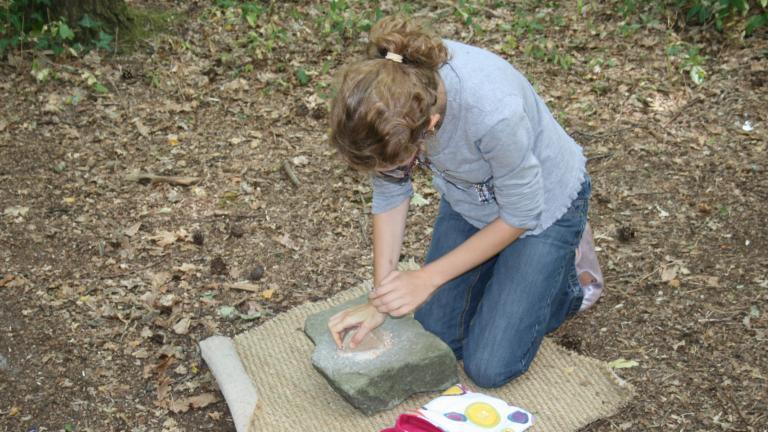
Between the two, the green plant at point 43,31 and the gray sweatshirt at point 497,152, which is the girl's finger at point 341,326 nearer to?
the gray sweatshirt at point 497,152

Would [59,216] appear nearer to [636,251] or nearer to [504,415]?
[504,415]

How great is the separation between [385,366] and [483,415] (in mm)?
375

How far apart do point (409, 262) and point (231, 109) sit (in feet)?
5.50

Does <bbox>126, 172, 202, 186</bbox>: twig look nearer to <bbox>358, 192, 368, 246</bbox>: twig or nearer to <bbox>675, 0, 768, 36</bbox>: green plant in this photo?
<bbox>358, 192, 368, 246</bbox>: twig

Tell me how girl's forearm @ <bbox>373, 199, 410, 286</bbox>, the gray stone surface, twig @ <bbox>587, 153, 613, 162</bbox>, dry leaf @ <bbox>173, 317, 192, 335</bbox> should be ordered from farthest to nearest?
1. twig @ <bbox>587, 153, 613, 162</bbox>
2. dry leaf @ <bbox>173, 317, 192, 335</bbox>
3. girl's forearm @ <bbox>373, 199, 410, 286</bbox>
4. the gray stone surface

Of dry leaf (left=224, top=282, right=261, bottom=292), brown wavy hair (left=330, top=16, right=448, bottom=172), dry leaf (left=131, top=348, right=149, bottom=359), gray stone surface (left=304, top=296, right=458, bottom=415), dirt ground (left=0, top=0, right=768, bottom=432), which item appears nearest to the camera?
brown wavy hair (left=330, top=16, right=448, bottom=172)

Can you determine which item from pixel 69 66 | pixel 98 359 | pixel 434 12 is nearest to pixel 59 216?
pixel 98 359

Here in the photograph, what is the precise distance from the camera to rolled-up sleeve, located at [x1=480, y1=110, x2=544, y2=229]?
2271 mm

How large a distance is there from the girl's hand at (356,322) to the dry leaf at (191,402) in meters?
0.54

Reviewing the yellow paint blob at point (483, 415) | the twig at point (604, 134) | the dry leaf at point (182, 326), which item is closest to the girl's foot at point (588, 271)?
the yellow paint blob at point (483, 415)

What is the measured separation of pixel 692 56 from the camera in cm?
473

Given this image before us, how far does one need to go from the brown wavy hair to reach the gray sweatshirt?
148mm

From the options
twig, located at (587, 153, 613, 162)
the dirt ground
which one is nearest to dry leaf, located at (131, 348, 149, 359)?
the dirt ground

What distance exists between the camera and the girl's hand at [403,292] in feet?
8.20
